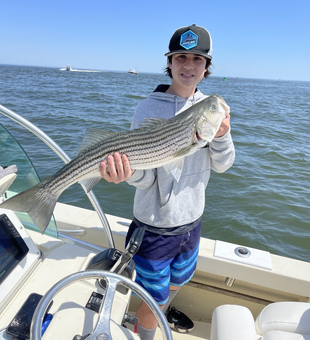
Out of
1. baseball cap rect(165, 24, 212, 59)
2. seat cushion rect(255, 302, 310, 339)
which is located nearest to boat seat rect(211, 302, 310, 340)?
seat cushion rect(255, 302, 310, 339)

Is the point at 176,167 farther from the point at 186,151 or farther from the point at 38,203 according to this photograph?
the point at 38,203

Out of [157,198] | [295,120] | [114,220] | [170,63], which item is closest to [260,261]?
[157,198]

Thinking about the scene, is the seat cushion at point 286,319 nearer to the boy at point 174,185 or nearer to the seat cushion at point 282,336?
the seat cushion at point 282,336

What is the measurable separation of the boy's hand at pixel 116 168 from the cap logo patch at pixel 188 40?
1.10 m

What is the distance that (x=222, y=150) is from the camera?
2428 millimetres

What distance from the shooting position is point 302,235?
6.50m

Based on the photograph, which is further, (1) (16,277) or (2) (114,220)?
(2) (114,220)

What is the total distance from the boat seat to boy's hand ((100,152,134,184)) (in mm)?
1483

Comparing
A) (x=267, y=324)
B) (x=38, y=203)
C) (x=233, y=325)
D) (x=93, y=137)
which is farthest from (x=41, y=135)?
(x=267, y=324)

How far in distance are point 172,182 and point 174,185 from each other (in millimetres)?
38

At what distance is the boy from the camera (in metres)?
2.38

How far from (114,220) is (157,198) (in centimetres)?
157

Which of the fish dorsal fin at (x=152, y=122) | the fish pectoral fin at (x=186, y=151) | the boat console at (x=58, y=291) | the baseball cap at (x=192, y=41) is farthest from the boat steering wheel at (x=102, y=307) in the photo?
the baseball cap at (x=192, y=41)

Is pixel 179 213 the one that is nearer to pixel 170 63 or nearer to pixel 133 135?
pixel 133 135
